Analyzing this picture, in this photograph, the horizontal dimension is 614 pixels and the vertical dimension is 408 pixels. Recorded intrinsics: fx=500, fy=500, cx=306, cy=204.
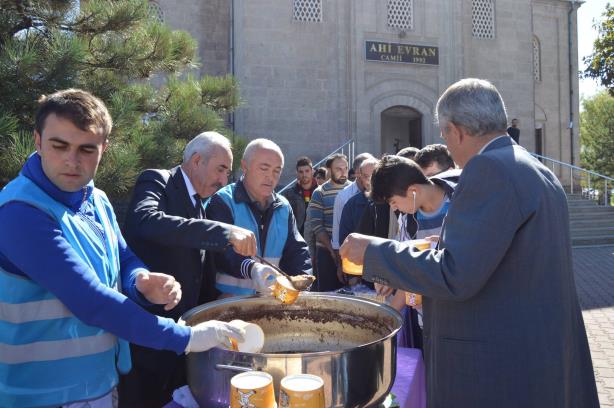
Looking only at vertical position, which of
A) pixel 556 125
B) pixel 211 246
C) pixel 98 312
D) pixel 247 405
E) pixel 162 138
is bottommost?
pixel 247 405

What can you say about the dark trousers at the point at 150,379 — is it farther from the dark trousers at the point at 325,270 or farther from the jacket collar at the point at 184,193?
the dark trousers at the point at 325,270

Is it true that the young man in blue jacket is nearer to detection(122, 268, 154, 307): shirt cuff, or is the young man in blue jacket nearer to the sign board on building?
detection(122, 268, 154, 307): shirt cuff

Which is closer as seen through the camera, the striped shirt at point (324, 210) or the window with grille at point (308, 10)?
the striped shirt at point (324, 210)

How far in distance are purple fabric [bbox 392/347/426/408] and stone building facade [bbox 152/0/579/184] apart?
11234 mm

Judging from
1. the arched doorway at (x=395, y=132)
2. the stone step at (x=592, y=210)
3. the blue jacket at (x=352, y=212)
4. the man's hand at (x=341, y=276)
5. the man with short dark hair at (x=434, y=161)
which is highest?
the arched doorway at (x=395, y=132)

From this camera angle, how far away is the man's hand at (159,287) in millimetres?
1804

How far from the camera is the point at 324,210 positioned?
5.81 m

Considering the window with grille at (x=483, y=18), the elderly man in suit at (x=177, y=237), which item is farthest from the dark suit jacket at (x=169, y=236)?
the window with grille at (x=483, y=18)

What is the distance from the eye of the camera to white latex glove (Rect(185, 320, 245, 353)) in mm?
1547

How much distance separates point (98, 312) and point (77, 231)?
302 millimetres

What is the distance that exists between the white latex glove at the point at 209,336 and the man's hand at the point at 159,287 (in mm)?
279

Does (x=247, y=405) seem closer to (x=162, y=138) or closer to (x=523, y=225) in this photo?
(x=523, y=225)

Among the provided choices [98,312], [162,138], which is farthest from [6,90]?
[98,312]

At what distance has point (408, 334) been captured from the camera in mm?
3141
